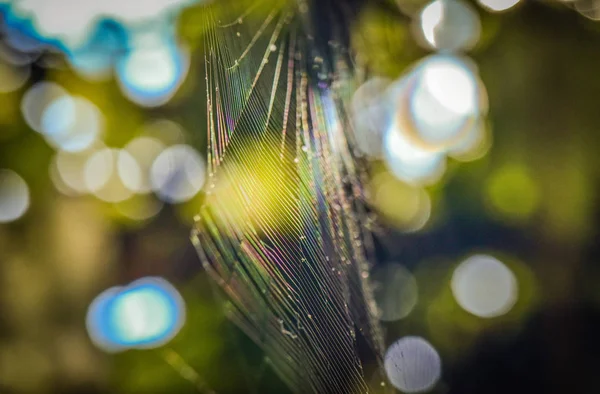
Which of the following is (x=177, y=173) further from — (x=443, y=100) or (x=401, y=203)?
(x=443, y=100)

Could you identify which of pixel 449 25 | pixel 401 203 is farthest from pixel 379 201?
pixel 449 25

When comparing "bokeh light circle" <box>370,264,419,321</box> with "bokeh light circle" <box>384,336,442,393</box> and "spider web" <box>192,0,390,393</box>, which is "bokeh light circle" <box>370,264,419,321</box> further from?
"spider web" <box>192,0,390,393</box>

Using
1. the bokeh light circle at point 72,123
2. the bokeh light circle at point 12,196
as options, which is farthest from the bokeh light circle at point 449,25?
the bokeh light circle at point 12,196

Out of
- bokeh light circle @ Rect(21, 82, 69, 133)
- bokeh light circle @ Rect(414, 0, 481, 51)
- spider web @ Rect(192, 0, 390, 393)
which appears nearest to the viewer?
spider web @ Rect(192, 0, 390, 393)

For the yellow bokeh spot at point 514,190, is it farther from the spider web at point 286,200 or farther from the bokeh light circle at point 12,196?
the bokeh light circle at point 12,196

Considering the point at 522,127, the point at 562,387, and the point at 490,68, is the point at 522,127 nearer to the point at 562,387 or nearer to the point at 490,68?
the point at 490,68

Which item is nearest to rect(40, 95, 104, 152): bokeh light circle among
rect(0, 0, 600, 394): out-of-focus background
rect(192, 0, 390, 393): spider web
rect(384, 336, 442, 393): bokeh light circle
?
rect(0, 0, 600, 394): out-of-focus background
